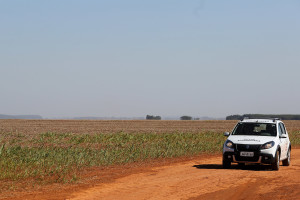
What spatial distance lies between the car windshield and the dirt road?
135 centimetres

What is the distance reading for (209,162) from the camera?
72.2 feet

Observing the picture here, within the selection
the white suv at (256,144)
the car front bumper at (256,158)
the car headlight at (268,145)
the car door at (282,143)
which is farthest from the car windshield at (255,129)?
the car front bumper at (256,158)

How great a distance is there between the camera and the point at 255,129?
19953 millimetres

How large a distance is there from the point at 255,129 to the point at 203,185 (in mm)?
6139

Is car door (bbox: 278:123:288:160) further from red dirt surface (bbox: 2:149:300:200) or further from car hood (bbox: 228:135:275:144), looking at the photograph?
car hood (bbox: 228:135:275:144)

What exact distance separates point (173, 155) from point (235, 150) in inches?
277

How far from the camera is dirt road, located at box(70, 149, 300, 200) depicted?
12773mm

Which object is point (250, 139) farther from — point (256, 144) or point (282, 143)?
point (282, 143)

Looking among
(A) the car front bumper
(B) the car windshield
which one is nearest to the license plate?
(A) the car front bumper

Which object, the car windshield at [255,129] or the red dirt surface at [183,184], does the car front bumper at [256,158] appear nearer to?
the red dirt surface at [183,184]

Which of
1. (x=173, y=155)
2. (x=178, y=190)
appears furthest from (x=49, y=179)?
(x=173, y=155)

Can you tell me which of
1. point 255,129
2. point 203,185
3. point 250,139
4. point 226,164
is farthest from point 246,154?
point 203,185

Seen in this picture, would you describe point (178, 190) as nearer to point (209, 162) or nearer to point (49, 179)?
point (49, 179)

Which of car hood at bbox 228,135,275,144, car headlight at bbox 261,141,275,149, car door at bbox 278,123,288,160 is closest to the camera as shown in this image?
car headlight at bbox 261,141,275,149
